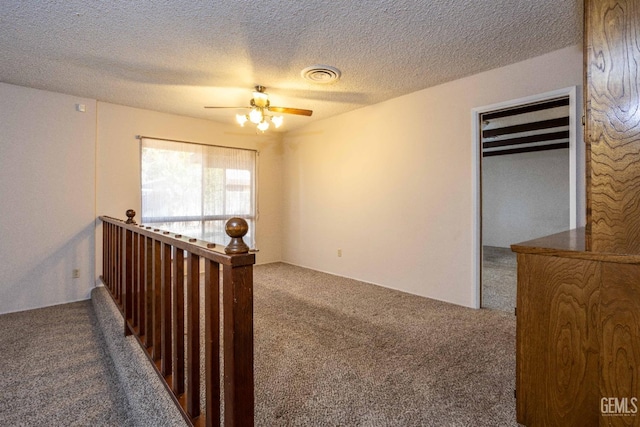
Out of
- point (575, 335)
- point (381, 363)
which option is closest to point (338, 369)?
point (381, 363)

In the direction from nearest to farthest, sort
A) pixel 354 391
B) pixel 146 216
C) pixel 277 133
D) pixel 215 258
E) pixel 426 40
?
pixel 215 258 < pixel 354 391 < pixel 426 40 < pixel 146 216 < pixel 277 133

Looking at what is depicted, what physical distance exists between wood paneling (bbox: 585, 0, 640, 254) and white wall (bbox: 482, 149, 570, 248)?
556 centimetres

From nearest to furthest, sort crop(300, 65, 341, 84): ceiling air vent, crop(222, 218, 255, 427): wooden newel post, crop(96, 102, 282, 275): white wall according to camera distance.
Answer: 1. crop(222, 218, 255, 427): wooden newel post
2. crop(300, 65, 341, 84): ceiling air vent
3. crop(96, 102, 282, 275): white wall

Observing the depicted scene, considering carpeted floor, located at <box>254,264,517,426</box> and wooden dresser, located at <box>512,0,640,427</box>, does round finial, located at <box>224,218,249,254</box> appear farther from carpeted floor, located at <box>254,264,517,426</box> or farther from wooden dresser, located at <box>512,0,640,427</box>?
wooden dresser, located at <box>512,0,640,427</box>

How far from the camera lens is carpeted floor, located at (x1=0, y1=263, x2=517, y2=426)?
157 cm

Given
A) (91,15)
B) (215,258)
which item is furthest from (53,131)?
(215,258)

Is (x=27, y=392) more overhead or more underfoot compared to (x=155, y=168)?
more underfoot

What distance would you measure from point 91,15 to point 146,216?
2.62 meters

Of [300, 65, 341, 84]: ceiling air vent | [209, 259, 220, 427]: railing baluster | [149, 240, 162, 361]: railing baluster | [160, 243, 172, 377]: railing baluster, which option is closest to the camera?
[209, 259, 220, 427]: railing baluster

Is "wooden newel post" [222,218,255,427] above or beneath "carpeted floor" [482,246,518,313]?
above

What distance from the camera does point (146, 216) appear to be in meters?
4.08

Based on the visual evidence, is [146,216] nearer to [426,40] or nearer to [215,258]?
[215,258]

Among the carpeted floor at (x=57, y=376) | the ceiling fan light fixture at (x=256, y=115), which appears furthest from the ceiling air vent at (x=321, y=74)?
the carpeted floor at (x=57, y=376)

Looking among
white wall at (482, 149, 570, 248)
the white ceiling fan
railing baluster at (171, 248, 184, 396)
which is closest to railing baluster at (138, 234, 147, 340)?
railing baluster at (171, 248, 184, 396)
